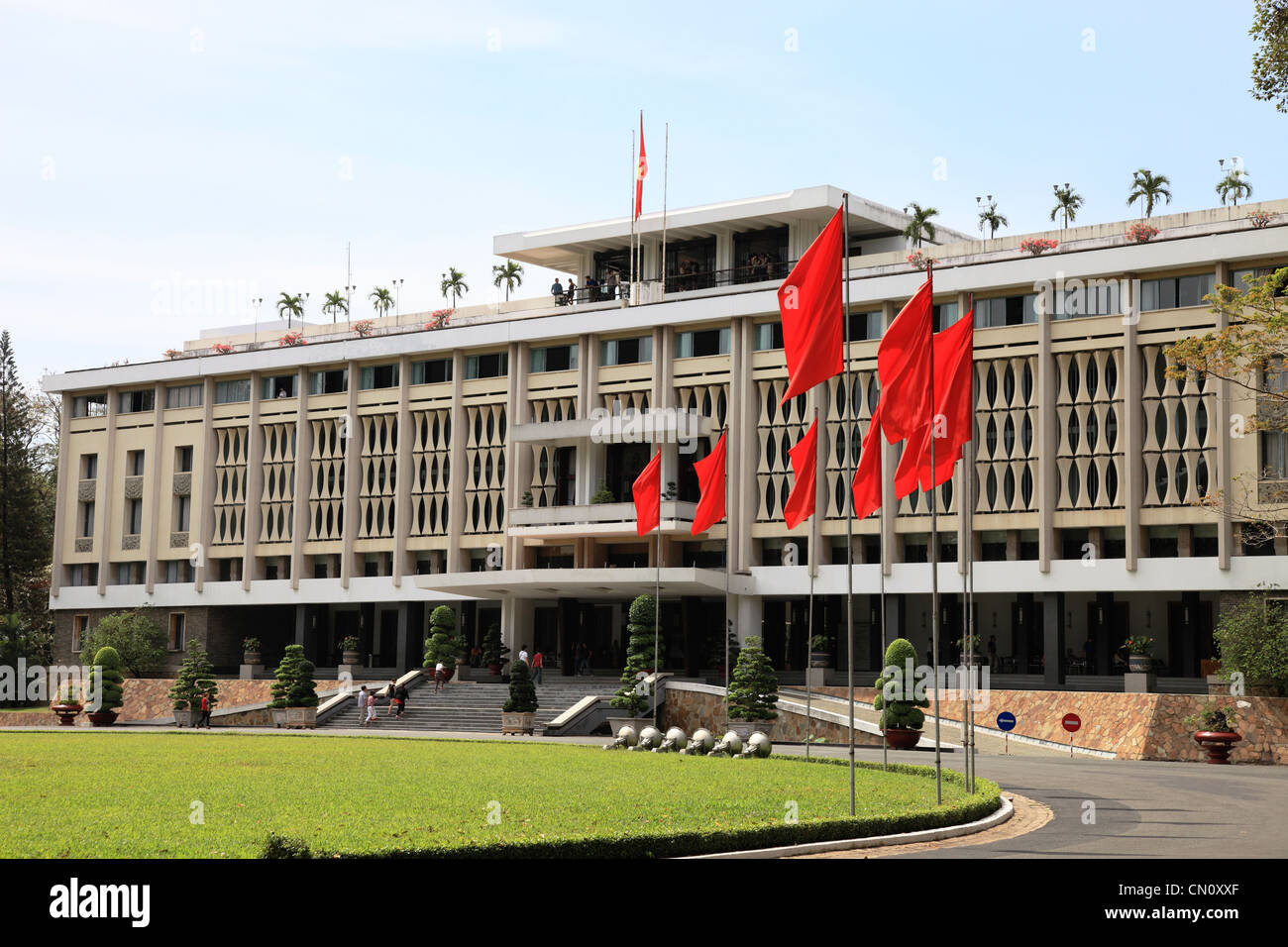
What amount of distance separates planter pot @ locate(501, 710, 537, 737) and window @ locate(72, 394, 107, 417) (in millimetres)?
36103

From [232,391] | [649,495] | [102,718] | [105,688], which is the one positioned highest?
[232,391]

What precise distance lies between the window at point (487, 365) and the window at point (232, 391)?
1211 centimetres

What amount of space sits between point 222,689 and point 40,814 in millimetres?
44326

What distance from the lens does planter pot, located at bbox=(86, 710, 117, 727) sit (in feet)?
167

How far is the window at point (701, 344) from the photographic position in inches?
2181

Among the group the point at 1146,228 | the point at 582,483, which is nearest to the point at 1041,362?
the point at 1146,228

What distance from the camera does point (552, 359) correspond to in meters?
59.1

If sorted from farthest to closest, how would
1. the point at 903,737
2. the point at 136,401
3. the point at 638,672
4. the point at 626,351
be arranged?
the point at 136,401 < the point at 626,351 < the point at 638,672 < the point at 903,737

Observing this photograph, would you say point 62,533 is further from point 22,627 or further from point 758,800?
point 758,800

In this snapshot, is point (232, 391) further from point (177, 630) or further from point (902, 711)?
point (902, 711)

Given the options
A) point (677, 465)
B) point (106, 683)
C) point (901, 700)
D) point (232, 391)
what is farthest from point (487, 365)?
point (901, 700)

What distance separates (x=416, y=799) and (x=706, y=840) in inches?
220
